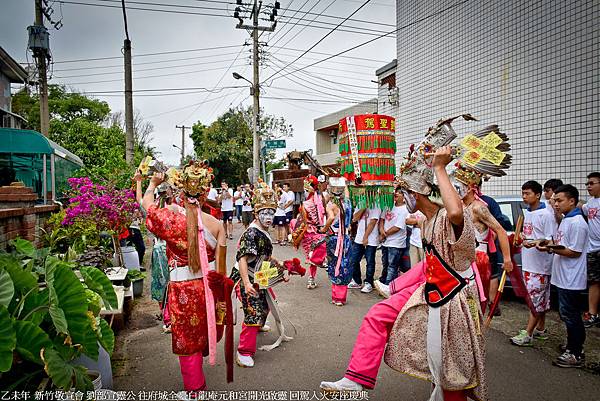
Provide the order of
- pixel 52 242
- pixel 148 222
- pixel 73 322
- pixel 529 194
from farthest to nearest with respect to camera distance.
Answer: pixel 52 242 → pixel 529 194 → pixel 148 222 → pixel 73 322

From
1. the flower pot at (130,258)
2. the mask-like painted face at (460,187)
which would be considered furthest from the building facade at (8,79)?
the mask-like painted face at (460,187)

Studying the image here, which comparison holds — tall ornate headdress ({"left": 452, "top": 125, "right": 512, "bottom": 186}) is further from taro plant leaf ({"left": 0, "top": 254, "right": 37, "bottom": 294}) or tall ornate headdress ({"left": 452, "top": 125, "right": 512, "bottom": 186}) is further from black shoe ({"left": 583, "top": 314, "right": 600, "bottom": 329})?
black shoe ({"left": 583, "top": 314, "right": 600, "bottom": 329})

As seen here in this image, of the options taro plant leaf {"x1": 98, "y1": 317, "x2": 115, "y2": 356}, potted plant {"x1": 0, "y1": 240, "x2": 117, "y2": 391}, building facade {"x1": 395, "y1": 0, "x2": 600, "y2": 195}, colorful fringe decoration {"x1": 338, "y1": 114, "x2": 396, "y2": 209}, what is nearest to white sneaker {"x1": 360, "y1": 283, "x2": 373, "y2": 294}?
colorful fringe decoration {"x1": 338, "y1": 114, "x2": 396, "y2": 209}

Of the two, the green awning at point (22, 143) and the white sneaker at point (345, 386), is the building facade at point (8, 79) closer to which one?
the green awning at point (22, 143)

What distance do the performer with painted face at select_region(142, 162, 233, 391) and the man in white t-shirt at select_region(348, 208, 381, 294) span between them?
12.8ft

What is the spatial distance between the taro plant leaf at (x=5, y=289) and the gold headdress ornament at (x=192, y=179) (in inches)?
59.6

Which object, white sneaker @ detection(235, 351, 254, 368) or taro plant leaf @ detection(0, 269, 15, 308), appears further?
white sneaker @ detection(235, 351, 254, 368)

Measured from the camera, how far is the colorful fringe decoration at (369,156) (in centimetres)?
612

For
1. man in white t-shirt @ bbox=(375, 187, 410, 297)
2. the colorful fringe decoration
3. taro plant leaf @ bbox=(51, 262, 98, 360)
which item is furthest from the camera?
man in white t-shirt @ bbox=(375, 187, 410, 297)

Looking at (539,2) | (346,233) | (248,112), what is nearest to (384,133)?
(346,233)

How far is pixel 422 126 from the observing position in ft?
30.2

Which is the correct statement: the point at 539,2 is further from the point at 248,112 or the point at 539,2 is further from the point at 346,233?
the point at 248,112

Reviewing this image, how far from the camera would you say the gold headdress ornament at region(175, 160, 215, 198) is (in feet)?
11.5

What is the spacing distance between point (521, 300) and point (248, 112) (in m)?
25.4
